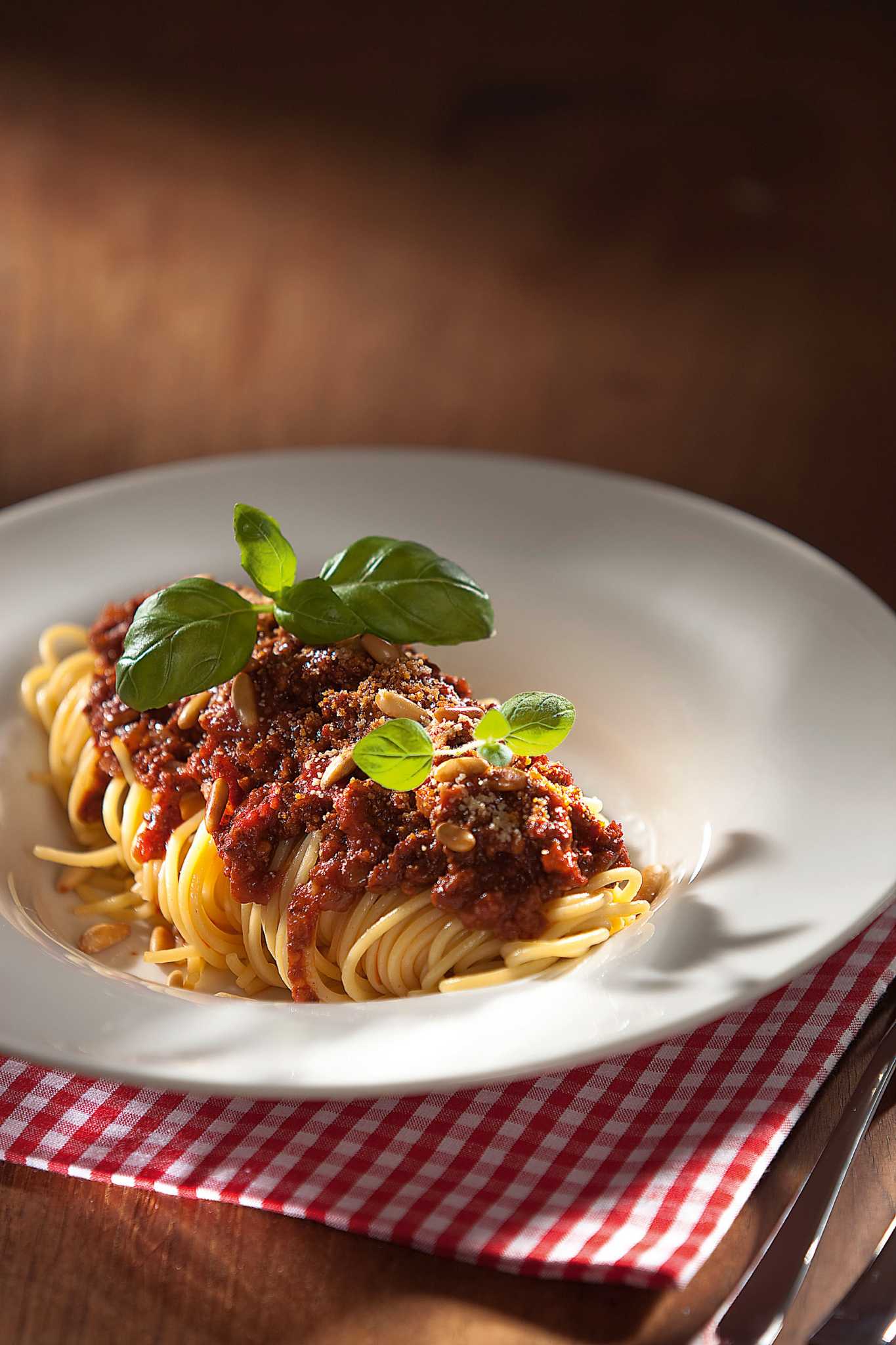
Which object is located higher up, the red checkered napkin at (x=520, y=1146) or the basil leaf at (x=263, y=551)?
the basil leaf at (x=263, y=551)

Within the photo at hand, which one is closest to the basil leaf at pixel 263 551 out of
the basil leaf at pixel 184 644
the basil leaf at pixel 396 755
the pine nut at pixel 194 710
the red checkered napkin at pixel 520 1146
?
the basil leaf at pixel 184 644

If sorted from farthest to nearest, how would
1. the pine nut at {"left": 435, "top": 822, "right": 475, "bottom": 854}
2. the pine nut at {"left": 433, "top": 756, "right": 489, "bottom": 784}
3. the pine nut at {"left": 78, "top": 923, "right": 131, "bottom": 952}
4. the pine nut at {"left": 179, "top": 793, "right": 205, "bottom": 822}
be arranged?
the pine nut at {"left": 179, "top": 793, "right": 205, "bottom": 822}
the pine nut at {"left": 78, "top": 923, "right": 131, "bottom": 952}
the pine nut at {"left": 433, "top": 756, "right": 489, "bottom": 784}
the pine nut at {"left": 435, "top": 822, "right": 475, "bottom": 854}

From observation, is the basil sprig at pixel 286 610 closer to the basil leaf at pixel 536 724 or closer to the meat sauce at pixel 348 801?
the meat sauce at pixel 348 801

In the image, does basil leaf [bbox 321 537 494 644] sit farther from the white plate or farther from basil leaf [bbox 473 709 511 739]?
the white plate

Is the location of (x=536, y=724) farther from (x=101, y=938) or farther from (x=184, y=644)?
(x=101, y=938)

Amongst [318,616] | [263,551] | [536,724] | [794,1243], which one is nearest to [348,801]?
[536,724]

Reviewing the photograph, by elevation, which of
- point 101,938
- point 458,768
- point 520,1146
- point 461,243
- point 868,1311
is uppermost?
point 461,243

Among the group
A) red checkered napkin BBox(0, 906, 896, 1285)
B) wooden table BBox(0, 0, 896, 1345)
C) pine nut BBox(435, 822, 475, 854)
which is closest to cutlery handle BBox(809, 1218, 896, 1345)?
red checkered napkin BBox(0, 906, 896, 1285)
